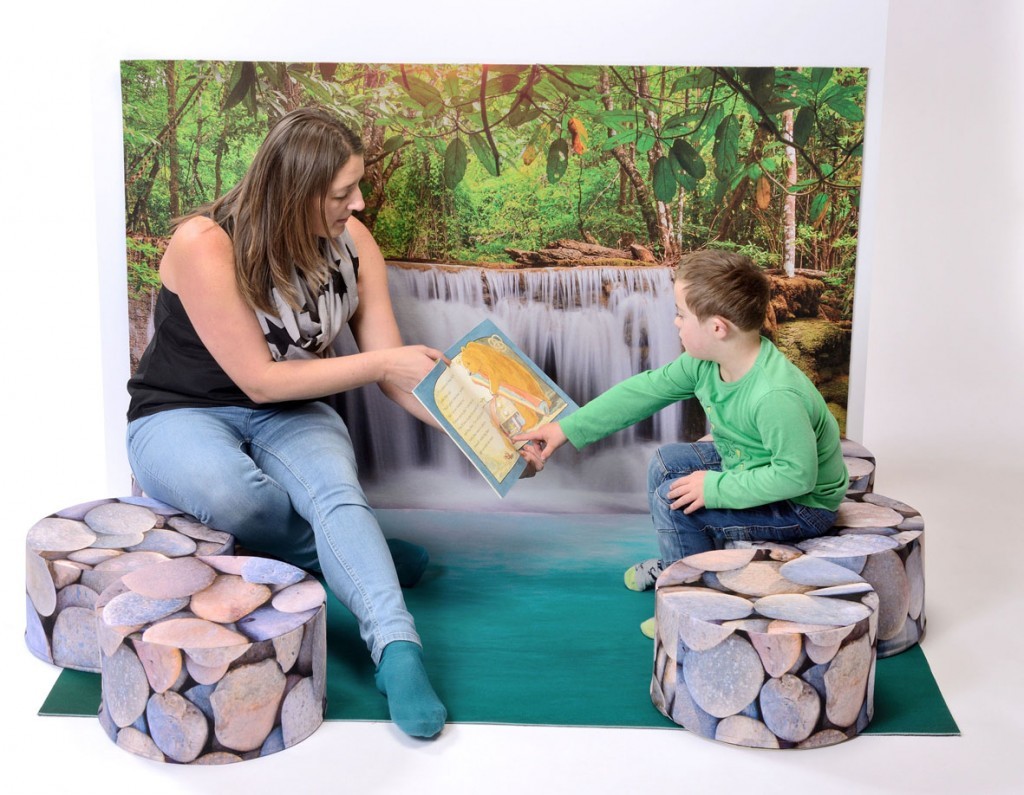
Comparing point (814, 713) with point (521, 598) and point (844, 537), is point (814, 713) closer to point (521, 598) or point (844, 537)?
point (844, 537)

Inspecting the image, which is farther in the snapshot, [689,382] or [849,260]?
[849,260]

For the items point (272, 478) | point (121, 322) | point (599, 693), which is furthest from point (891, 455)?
point (121, 322)

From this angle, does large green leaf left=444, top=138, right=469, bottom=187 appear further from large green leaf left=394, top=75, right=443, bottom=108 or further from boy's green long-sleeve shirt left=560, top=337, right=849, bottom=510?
boy's green long-sleeve shirt left=560, top=337, right=849, bottom=510

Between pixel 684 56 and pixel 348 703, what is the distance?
200cm

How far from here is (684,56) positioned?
365 cm

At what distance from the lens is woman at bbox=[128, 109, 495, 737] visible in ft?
9.98

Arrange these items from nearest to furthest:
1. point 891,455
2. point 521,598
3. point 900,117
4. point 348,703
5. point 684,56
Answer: point 348,703 → point 521,598 → point 684,56 → point 891,455 → point 900,117

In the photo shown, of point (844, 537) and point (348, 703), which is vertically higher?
point (844, 537)

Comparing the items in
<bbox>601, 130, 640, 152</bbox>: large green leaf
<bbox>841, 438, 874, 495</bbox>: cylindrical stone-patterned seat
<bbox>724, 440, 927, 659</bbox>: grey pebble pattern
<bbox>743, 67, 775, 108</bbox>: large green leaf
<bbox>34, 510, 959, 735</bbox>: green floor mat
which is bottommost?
<bbox>34, 510, 959, 735</bbox>: green floor mat

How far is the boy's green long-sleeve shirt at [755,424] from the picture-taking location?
2898 millimetres

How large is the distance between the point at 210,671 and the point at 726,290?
138 cm

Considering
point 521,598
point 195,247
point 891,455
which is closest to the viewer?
point 195,247

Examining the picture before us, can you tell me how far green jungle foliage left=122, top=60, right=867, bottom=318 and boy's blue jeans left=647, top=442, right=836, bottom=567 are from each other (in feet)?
3.21

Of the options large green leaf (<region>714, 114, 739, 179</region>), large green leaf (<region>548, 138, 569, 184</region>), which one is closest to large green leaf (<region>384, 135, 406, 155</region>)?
large green leaf (<region>548, 138, 569, 184</region>)
